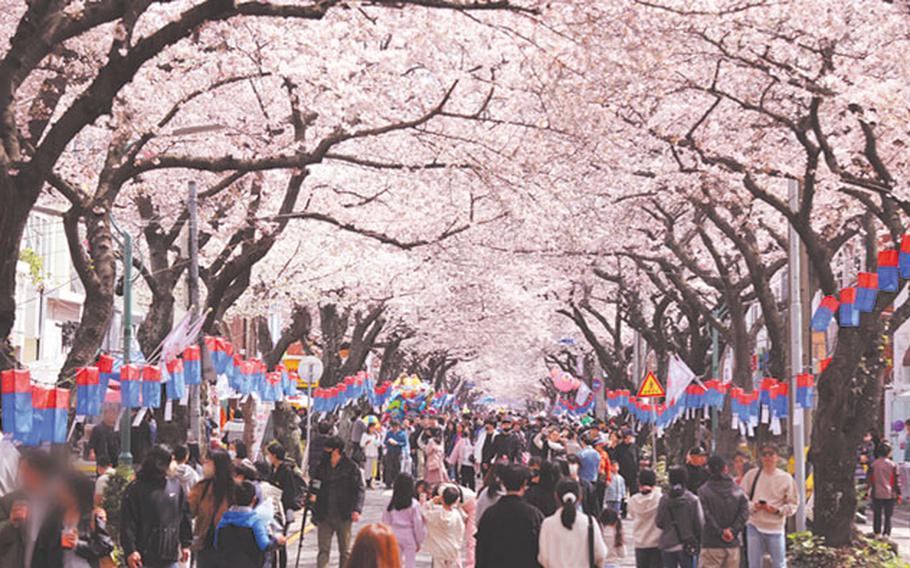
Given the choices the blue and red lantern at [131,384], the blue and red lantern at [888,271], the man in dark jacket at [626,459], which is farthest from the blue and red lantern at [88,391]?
the man in dark jacket at [626,459]

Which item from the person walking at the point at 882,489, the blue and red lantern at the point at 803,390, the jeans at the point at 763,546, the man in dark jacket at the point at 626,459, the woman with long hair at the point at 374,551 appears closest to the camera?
the woman with long hair at the point at 374,551

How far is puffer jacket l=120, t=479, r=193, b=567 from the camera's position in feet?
39.2

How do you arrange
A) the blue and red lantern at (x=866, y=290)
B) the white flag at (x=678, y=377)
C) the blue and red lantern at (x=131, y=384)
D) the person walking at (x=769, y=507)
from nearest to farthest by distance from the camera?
1. the person walking at (x=769, y=507)
2. the blue and red lantern at (x=866, y=290)
3. the blue and red lantern at (x=131, y=384)
4. the white flag at (x=678, y=377)

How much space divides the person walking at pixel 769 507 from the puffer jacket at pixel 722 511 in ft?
3.06

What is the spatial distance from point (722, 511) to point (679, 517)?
1.35 ft

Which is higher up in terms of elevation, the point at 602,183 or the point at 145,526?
the point at 602,183

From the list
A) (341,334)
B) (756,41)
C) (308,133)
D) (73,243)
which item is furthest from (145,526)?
(341,334)

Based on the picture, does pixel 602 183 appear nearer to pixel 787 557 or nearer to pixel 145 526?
pixel 787 557

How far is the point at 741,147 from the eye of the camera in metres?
22.1

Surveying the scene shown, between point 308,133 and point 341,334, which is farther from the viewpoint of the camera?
point 341,334

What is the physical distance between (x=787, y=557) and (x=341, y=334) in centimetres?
2828

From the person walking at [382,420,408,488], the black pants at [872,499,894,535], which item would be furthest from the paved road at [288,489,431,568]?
the black pants at [872,499,894,535]

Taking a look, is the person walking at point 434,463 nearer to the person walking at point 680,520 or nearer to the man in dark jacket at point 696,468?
the man in dark jacket at point 696,468

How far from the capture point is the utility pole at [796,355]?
1795cm
